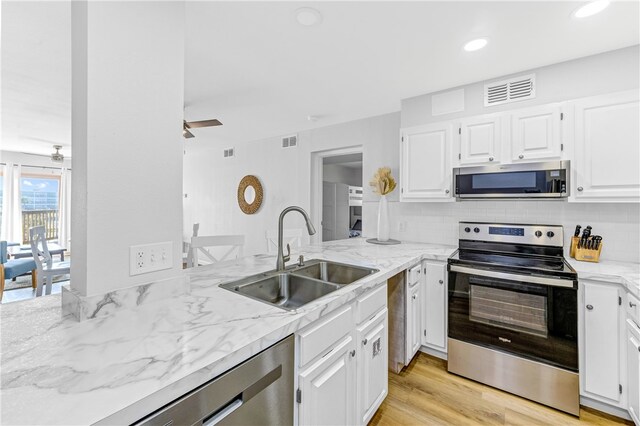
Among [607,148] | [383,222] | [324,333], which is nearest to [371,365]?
[324,333]

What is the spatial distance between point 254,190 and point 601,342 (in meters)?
4.38

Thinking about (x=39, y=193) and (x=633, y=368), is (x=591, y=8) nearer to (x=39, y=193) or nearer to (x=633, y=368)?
(x=633, y=368)

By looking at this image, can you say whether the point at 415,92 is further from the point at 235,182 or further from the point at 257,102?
the point at 235,182

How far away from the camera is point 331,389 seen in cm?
123

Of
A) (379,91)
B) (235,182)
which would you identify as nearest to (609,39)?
(379,91)

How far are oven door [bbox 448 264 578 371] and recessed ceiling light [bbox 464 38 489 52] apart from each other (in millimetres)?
1585

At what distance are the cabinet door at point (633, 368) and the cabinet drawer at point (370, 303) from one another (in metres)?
1.37

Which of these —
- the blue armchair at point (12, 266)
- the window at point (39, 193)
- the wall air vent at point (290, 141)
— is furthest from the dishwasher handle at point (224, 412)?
the window at point (39, 193)

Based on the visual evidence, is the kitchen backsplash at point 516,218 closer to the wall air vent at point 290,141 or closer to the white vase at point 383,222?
the white vase at point 383,222

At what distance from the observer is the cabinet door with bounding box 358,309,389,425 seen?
1481 mm

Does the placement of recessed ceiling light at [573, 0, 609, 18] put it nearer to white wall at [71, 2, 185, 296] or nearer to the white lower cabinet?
the white lower cabinet

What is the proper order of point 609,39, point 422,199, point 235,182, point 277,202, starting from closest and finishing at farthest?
point 609,39, point 422,199, point 277,202, point 235,182

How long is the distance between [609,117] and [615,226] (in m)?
0.80

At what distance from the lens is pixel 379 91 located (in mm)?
2734
